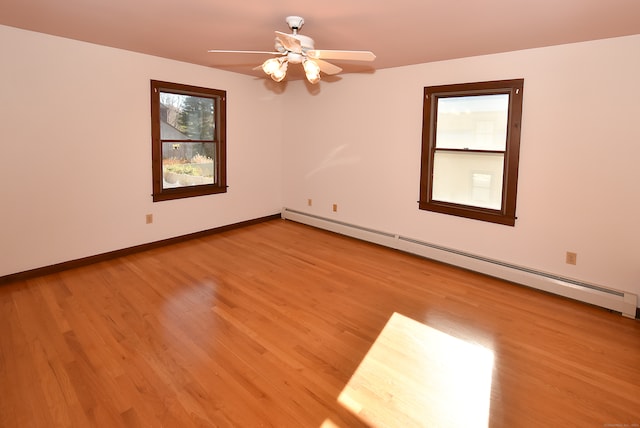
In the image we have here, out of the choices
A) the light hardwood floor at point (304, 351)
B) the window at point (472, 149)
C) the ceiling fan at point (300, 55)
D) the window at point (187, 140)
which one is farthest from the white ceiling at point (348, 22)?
the light hardwood floor at point (304, 351)

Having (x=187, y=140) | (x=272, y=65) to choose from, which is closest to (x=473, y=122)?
(x=272, y=65)

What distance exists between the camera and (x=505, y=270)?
12.4 ft

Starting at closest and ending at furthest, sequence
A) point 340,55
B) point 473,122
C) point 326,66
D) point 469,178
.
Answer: point 340,55
point 326,66
point 473,122
point 469,178

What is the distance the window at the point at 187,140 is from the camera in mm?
4508

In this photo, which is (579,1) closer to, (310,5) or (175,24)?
(310,5)

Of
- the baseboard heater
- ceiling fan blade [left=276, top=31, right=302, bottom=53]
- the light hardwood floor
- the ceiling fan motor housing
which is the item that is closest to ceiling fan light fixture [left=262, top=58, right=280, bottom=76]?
ceiling fan blade [left=276, top=31, right=302, bottom=53]

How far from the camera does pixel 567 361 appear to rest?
2.44 metres

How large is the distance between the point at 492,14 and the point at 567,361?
2.53m

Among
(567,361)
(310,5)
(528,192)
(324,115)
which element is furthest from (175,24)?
(567,361)

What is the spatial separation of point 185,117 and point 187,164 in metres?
0.64

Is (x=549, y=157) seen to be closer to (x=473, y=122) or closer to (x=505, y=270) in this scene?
(x=473, y=122)

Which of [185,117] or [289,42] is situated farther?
[185,117]

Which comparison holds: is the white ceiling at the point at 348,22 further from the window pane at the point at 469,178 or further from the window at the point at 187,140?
the window pane at the point at 469,178

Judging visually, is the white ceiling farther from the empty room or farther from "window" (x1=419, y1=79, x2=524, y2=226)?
"window" (x1=419, y1=79, x2=524, y2=226)
